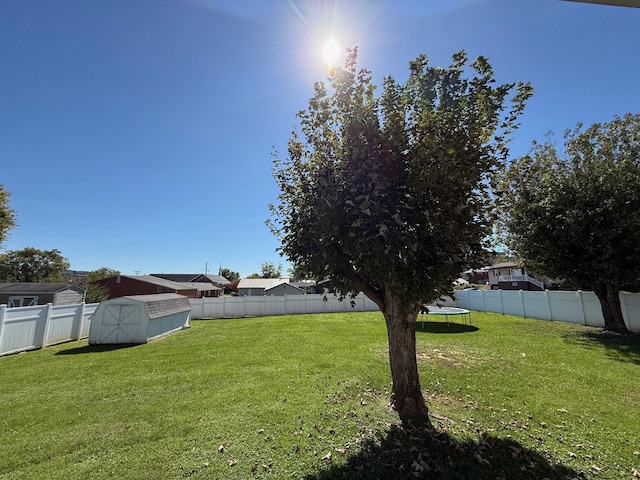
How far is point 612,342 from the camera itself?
9961 mm

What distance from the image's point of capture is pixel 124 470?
11.3 feet

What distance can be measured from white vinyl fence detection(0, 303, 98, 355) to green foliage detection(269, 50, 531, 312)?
12.6 meters

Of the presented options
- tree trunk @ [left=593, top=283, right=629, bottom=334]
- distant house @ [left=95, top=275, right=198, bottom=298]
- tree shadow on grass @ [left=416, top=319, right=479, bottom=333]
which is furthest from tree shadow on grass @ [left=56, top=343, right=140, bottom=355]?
distant house @ [left=95, top=275, right=198, bottom=298]

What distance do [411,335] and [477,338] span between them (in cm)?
810

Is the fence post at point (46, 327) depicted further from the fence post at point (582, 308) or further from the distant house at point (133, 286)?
the distant house at point (133, 286)

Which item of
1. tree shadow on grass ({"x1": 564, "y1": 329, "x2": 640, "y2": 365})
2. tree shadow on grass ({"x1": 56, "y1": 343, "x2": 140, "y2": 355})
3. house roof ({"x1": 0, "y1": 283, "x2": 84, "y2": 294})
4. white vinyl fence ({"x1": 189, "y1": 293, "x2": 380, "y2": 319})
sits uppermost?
house roof ({"x1": 0, "y1": 283, "x2": 84, "y2": 294})

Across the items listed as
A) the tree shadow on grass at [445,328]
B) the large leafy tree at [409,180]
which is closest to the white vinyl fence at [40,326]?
the large leafy tree at [409,180]

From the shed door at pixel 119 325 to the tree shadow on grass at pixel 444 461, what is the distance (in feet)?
39.3

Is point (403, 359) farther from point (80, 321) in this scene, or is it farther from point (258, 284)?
point (258, 284)

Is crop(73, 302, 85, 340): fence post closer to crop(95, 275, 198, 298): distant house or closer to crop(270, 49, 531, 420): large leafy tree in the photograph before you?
crop(270, 49, 531, 420): large leafy tree

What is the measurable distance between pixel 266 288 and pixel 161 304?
2911 cm

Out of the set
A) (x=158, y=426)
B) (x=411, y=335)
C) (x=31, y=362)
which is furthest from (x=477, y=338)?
(x=31, y=362)

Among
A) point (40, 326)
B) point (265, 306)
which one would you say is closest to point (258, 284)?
point (265, 306)

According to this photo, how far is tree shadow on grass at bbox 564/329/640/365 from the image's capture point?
834cm
